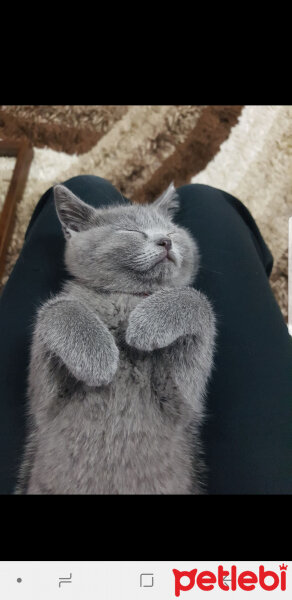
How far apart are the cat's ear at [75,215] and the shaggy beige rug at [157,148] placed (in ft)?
2.23

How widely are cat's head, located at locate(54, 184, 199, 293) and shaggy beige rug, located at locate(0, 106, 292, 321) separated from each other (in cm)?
69

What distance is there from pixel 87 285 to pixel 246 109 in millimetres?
1200

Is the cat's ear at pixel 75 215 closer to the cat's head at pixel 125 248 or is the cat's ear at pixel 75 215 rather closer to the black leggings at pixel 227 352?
the cat's head at pixel 125 248

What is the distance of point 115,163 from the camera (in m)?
1.52

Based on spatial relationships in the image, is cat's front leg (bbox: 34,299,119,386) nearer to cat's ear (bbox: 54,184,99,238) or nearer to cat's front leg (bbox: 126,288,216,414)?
cat's front leg (bbox: 126,288,216,414)

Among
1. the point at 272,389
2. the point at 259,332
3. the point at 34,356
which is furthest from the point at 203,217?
the point at 34,356

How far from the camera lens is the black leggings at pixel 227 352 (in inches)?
28.9

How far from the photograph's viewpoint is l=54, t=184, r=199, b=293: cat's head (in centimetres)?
72

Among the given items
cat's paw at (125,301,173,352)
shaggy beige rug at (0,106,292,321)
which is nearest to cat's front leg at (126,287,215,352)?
cat's paw at (125,301,173,352)

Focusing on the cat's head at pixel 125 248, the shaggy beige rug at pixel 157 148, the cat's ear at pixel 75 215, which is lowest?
the cat's head at pixel 125 248

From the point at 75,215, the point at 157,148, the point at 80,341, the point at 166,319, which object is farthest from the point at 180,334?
the point at 157,148

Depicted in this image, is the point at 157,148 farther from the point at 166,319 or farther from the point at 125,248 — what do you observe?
the point at 166,319

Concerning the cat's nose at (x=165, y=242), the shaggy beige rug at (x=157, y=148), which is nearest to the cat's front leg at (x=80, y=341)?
the cat's nose at (x=165, y=242)

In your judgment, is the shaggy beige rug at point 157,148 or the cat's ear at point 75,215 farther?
the shaggy beige rug at point 157,148
